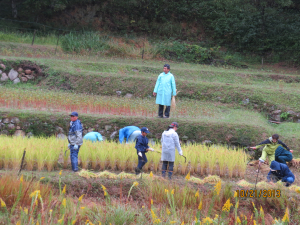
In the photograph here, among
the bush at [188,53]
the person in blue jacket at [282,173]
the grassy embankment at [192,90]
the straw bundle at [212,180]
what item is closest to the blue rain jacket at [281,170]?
the person in blue jacket at [282,173]

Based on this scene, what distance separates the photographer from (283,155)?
7566mm

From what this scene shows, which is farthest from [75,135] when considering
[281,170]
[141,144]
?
[281,170]

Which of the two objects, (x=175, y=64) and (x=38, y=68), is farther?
(x=175, y=64)

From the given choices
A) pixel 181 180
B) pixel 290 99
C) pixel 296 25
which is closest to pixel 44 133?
pixel 181 180

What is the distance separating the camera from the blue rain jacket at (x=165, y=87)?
33.3 ft

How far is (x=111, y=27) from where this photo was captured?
2648 centimetres

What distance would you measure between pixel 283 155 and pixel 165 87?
399 centimetres

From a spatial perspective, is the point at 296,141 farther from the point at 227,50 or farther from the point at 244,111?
the point at 227,50

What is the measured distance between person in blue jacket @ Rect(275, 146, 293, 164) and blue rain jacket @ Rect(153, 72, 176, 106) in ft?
11.9

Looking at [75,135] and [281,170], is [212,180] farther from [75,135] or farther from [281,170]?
[75,135]

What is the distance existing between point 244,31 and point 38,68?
14118mm

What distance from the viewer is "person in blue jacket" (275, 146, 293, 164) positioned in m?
7.50

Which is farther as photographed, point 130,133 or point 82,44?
point 82,44

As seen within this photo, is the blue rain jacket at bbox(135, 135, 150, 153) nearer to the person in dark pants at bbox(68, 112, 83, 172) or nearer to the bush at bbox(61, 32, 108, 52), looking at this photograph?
the person in dark pants at bbox(68, 112, 83, 172)
